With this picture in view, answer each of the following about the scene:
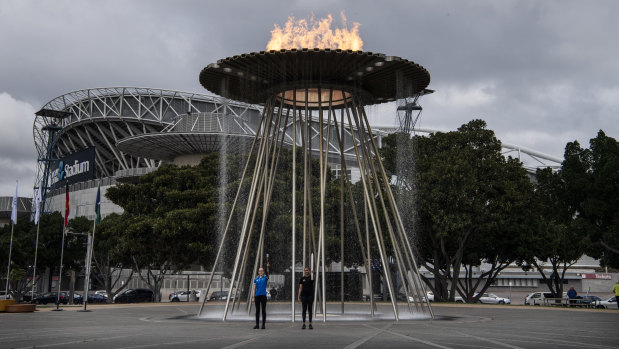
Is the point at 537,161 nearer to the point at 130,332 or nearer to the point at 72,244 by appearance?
the point at 72,244

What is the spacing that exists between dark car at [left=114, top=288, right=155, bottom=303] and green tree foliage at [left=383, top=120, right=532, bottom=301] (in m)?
22.1

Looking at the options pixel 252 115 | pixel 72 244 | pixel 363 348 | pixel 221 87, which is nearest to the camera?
pixel 363 348

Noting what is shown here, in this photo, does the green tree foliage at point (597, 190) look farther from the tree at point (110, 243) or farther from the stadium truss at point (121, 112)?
the stadium truss at point (121, 112)

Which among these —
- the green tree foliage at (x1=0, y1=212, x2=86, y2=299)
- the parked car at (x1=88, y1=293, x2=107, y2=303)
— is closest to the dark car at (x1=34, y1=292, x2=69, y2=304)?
the parked car at (x1=88, y1=293, x2=107, y2=303)

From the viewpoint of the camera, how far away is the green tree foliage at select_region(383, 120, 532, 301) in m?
31.8

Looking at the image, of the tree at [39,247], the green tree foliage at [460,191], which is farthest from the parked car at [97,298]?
the green tree foliage at [460,191]

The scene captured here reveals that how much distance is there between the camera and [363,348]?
9289mm

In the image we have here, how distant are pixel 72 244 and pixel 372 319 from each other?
121ft

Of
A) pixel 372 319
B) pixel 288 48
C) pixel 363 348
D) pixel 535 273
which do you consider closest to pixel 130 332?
pixel 363 348

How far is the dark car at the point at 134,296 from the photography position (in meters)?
44.6

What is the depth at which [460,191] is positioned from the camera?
31.9 m

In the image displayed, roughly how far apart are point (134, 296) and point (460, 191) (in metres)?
27.0

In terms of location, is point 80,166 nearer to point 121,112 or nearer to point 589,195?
point 121,112

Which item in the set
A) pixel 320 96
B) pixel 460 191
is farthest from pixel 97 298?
pixel 320 96
